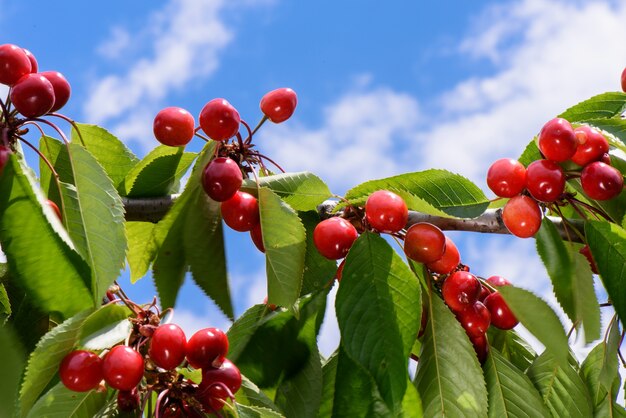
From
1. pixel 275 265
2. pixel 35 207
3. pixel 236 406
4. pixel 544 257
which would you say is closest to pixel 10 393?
pixel 35 207

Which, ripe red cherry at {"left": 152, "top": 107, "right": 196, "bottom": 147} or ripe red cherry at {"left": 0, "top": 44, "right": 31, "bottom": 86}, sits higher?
ripe red cherry at {"left": 152, "top": 107, "right": 196, "bottom": 147}

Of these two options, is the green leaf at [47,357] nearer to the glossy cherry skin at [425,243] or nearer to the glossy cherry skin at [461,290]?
the glossy cherry skin at [425,243]

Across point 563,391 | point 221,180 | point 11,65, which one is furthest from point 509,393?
point 11,65

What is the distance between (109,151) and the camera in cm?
229

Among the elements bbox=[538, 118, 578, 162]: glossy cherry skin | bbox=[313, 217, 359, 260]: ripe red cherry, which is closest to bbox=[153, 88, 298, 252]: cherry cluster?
bbox=[313, 217, 359, 260]: ripe red cherry

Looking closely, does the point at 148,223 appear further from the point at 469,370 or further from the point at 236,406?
the point at 469,370

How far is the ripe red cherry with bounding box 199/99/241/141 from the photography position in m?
Result: 2.05

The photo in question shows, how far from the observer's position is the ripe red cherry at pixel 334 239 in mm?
1888

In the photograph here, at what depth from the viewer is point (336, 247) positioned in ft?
6.19

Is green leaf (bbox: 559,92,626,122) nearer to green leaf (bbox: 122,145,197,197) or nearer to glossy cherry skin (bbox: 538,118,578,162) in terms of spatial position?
glossy cherry skin (bbox: 538,118,578,162)

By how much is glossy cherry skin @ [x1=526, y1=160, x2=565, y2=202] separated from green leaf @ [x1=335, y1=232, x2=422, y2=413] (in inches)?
17.6

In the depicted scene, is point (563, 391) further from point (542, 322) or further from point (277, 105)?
point (277, 105)

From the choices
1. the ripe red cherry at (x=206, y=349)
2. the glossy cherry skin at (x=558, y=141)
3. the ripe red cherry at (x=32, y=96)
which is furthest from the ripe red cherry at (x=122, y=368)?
the glossy cherry skin at (x=558, y=141)

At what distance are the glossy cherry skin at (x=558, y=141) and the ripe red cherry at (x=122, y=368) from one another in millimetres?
1086
